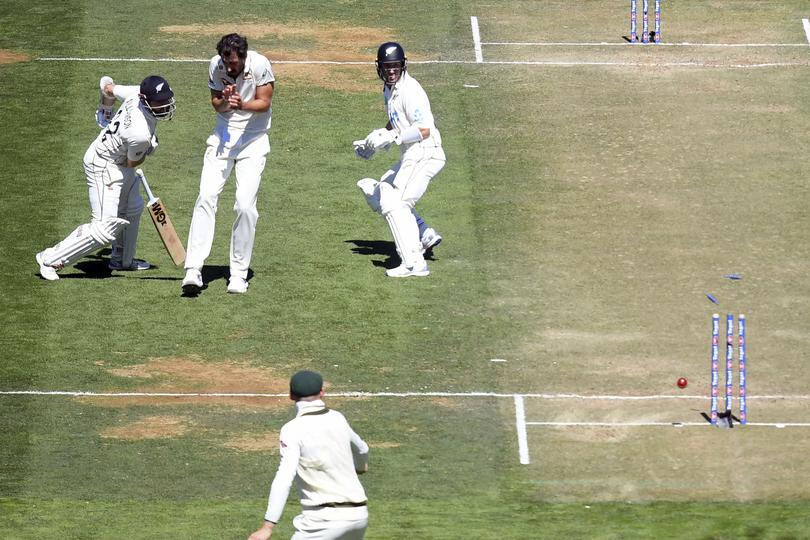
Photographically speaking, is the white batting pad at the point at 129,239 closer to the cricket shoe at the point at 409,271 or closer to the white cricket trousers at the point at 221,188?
the white cricket trousers at the point at 221,188

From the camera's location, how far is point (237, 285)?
20359 millimetres

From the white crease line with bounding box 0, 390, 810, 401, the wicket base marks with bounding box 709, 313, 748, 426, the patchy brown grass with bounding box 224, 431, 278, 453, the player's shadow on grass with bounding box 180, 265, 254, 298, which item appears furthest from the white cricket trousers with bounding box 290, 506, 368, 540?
the player's shadow on grass with bounding box 180, 265, 254, 298

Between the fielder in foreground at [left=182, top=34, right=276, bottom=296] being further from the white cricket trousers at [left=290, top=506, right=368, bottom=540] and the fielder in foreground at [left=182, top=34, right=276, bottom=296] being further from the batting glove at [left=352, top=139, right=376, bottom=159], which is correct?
the white cricket trousers at [left=290, top=506, right=368, bottom=540]

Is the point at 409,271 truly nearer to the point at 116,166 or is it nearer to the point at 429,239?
the point at 429,239

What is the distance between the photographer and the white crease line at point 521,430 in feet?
55.2

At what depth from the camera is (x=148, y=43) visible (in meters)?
29.0

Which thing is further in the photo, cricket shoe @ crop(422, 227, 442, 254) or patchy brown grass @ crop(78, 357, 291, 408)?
cricket shoe @ crop(422, 227, 442, 254)

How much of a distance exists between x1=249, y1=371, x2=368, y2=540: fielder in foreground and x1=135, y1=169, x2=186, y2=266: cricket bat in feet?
25.6

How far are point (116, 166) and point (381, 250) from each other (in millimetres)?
3585

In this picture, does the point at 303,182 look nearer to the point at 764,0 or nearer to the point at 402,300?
the point at 402,300

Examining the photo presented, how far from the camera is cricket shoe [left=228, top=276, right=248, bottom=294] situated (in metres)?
20.3

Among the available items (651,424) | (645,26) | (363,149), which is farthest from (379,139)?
(645,26)

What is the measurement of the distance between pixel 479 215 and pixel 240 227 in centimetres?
412

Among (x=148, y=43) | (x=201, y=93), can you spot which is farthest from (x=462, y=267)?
(x=148, y=43)
